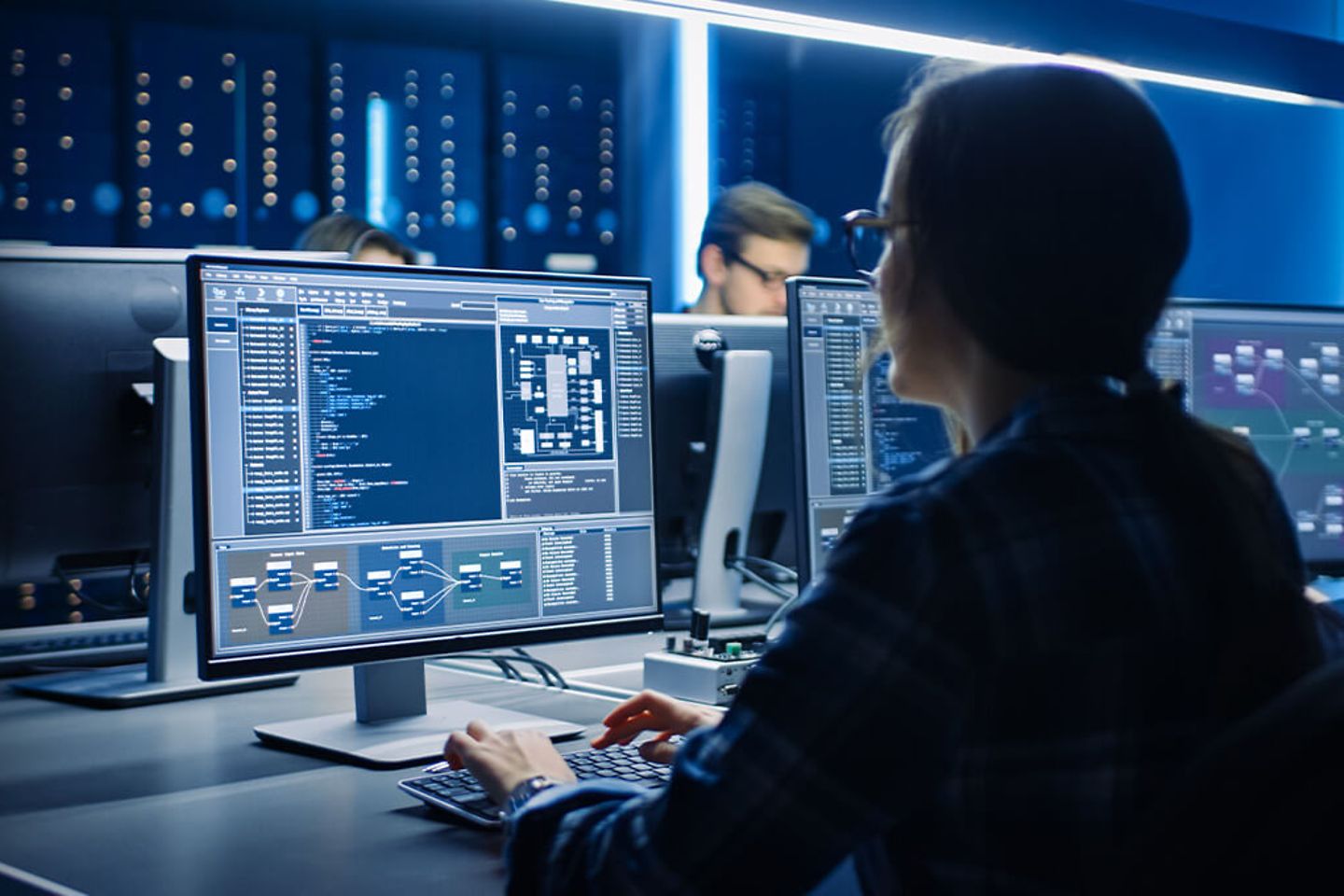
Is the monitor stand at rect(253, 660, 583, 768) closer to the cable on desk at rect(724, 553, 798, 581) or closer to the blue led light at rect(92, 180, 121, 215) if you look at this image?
the cable on desk at rect(724, 553, 798, 581)

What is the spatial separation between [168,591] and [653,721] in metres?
0.69

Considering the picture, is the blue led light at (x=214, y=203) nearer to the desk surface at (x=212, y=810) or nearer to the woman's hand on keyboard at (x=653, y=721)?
the desk surface at (x=212, y=810)

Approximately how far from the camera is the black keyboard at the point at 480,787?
3.56 feet

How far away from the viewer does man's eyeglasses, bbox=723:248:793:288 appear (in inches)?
133

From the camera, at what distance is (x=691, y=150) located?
488 centimetres

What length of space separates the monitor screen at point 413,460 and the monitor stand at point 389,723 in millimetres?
89

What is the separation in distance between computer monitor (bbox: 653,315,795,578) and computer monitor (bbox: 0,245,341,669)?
0.70 metres

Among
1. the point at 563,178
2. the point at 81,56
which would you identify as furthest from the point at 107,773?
the point at 563,178

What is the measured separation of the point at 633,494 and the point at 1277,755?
103 centimetres

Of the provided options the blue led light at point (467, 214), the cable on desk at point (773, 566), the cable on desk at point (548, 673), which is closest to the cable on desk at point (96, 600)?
the cable on desk at point (548, 673)

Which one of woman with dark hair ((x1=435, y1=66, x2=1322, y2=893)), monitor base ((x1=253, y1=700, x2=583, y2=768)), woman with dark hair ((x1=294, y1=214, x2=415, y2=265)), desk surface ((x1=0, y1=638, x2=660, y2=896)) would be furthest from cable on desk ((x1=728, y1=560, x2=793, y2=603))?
woman with dark hair ((x1=294, y1=214, x2=415, y2=265))

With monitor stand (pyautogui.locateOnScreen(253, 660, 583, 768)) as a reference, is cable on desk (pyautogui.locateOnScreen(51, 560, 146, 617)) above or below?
above

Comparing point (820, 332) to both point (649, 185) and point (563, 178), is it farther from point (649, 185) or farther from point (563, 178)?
point (563, 178)

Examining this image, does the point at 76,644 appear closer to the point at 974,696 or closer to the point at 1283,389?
the point at 974,696
